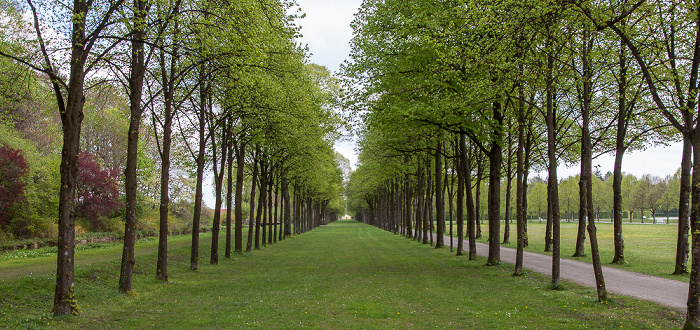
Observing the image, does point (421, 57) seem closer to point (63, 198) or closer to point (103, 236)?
point (63, 198)

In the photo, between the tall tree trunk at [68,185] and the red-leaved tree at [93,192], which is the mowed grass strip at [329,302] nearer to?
the tall tree trunk at [68,185]

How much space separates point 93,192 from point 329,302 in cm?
3627

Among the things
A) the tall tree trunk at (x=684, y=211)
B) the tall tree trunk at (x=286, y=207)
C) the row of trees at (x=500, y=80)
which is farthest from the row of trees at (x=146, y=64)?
the tall tree trunk at (x=286, y=207)

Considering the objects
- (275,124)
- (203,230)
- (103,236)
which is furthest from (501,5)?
(203,230)

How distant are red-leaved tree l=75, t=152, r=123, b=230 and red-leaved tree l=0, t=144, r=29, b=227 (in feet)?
31.0

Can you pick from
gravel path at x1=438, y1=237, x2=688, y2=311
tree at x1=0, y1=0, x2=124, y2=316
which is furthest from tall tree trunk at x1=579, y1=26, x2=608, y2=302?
tree at x1=0, y1=0, x2=124, y2=316

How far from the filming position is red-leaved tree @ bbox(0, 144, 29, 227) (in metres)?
26.0

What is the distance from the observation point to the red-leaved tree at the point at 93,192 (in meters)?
37.3

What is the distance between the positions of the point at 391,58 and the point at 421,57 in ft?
5.23

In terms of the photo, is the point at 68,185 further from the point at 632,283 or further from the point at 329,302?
the point at 632,283

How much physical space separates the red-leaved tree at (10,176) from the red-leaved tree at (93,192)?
9443mm

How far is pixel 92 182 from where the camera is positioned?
3784cm

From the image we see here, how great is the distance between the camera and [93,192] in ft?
129

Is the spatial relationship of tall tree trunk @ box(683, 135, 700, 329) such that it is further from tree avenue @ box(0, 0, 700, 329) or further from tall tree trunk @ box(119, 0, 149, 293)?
tall tree trunk @ box(119, 0, 149, 293)
